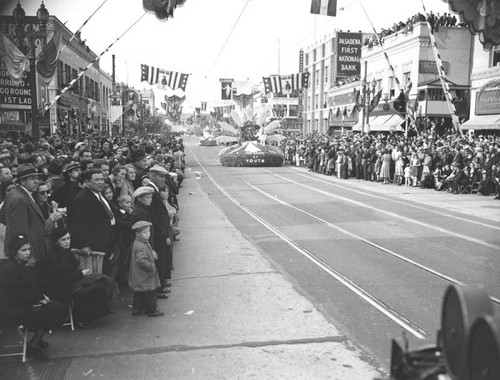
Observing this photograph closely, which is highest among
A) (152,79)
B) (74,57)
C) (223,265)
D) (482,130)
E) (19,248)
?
(74,57)

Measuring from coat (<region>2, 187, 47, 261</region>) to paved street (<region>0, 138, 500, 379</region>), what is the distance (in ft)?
3.33

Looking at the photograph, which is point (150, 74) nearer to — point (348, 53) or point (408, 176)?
point (408, 176)

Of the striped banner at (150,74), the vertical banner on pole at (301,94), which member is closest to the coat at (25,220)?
the striped banner at (150,74)

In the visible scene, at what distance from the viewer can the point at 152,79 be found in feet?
86.9

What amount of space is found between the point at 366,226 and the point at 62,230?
761 centimetres

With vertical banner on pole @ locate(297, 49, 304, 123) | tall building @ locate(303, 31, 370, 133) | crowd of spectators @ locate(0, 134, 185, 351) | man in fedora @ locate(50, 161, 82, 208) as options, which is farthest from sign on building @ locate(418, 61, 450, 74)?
vertical banner on pole @ locate(297, 49, 304, 123)

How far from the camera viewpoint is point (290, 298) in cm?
636

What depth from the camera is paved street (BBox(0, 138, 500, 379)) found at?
4582mm

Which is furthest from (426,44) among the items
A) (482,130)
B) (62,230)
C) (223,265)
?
(62,230)

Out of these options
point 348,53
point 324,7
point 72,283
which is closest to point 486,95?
point 324,7

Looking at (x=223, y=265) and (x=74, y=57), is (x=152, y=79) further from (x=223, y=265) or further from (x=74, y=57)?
(x=223, y=265)

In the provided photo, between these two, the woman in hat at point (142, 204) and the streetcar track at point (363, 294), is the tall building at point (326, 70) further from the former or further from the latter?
the woman in hat at point (142, 204)

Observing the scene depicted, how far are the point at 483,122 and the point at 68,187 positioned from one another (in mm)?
25074

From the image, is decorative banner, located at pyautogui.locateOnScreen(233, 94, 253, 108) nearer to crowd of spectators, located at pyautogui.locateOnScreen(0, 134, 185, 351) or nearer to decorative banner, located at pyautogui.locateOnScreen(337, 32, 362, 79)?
decorative banner, located at pyautogui.locateOnScreen(337, 32, 362, 79)
